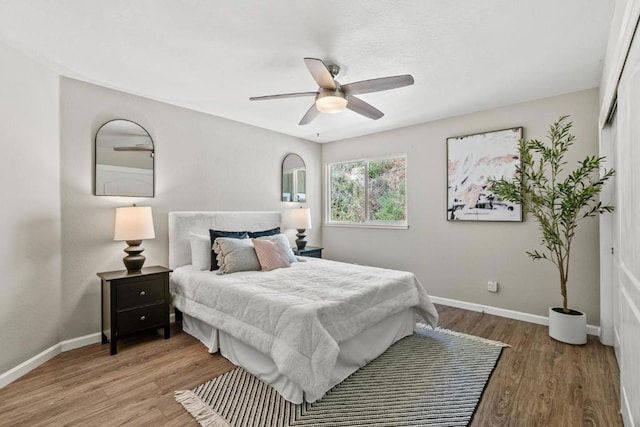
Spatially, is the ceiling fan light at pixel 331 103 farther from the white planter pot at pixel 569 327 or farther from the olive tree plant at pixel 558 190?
the white planter pot at pixel 569 327

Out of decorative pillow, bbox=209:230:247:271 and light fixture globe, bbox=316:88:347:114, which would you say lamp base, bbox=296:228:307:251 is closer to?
decorative pillow, bbox=209:230:247:271

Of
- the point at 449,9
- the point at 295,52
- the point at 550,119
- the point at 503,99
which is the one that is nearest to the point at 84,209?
the point at 295,52

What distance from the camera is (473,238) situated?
→ 3820 mm

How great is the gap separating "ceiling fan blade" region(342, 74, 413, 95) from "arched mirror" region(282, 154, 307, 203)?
2546mm

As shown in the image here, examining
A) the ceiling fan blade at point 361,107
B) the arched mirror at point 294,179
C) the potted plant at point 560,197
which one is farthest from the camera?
the arched mirror at point 294,179

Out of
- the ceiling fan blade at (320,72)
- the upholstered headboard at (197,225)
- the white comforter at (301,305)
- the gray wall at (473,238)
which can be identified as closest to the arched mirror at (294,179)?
the upholstered headboard at (197,225)

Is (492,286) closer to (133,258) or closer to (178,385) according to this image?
(178,385)

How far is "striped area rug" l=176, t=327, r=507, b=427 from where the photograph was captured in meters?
1.86

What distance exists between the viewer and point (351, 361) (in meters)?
2.33

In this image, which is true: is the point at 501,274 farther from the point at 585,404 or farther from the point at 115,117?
the point at 115,117

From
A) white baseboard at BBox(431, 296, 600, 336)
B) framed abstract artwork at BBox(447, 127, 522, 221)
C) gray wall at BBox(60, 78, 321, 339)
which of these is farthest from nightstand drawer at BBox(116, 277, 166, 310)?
framed abstract artwork at BBox(447, 127, 522, 221)

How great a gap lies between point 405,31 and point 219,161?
9.05ft

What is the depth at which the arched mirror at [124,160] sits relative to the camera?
119 inches

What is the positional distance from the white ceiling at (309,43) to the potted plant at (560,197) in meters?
0.70
